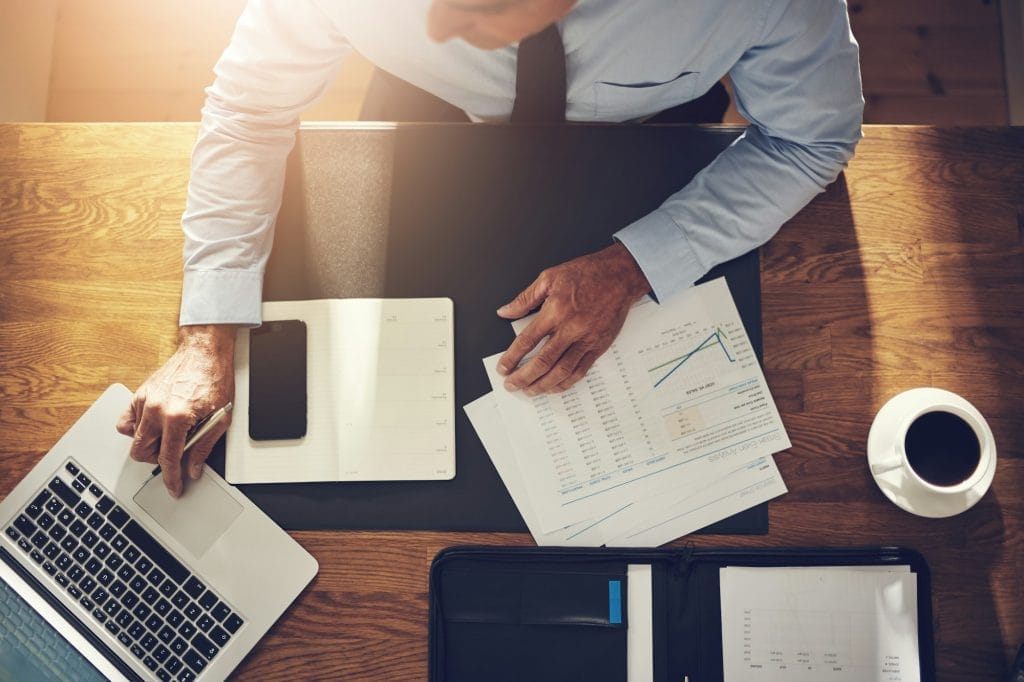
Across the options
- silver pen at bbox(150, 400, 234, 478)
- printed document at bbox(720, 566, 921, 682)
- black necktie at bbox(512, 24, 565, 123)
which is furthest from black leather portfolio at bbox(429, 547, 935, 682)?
black necktie at bbox(512, 24, 565, 123)

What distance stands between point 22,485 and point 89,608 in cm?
18

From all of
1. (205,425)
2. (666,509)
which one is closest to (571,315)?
(666,509)

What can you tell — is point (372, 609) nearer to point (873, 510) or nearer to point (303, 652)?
point (303, 652)

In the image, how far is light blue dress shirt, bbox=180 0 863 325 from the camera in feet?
2.81

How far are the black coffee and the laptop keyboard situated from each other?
2.74 ft

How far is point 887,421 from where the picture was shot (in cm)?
92

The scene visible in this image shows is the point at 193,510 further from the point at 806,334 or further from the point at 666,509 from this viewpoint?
the point at 806,334

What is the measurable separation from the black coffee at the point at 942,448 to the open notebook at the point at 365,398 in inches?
21.6

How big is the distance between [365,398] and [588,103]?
0.47 metres

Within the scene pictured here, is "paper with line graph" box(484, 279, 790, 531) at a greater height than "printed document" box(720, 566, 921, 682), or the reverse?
"paper with line graph" box(484, 279, 790, 531)

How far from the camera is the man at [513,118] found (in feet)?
2.94

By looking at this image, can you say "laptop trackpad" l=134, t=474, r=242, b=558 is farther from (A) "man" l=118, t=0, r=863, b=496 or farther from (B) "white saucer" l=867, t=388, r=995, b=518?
(B) "white saucer" l=867, t=388, r=995, b=518

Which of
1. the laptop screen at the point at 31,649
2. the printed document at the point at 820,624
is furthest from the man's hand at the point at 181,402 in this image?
the printed document at the point at 820,624

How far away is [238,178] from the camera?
0.98 m
